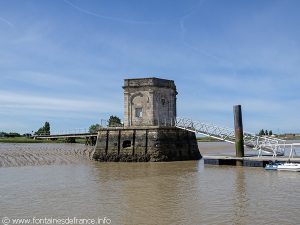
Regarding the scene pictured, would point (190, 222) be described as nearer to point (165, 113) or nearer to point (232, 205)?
point (232, 205)

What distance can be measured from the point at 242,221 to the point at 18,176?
1416cm

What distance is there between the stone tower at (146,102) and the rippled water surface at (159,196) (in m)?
8.46

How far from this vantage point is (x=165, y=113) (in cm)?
3216

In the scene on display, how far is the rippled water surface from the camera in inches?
464

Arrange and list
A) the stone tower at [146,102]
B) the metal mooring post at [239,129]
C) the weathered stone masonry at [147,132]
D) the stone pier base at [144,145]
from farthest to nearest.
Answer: the stone tower at [146,102] < the weathered stone masonry at [147,132] < the stone pier base at [144,145] < the metal mooring post at [239,129]

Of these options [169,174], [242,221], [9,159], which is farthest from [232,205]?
[9,159]

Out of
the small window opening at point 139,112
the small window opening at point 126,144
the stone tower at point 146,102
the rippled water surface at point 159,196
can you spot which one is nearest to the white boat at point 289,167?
the rippled water surface at point 159,196

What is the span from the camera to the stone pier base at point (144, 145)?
29.6 metres

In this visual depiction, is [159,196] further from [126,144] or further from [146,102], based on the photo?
[146,102]

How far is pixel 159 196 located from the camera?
14930mm

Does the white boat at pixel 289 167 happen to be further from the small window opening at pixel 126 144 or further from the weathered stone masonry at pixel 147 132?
the small window opening at pixel 126 144

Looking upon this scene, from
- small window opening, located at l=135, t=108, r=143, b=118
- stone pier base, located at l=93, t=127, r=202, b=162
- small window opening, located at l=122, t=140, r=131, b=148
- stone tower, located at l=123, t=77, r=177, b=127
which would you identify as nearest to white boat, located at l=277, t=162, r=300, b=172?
stone pier base, located at l=93, t=127, r=202, b=162

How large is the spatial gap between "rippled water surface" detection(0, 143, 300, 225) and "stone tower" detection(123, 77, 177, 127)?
846 cm

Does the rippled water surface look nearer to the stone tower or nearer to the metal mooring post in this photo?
the metal mooring post
